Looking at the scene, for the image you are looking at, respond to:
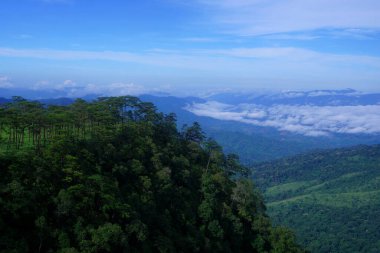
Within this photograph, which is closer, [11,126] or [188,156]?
[11,126]

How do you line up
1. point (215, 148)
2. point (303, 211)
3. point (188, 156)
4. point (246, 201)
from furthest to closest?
point (303, 211)
point (215, 148)
point (188, 156)
point (246, 201)

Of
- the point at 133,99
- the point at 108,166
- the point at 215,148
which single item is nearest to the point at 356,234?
the point at 215,148

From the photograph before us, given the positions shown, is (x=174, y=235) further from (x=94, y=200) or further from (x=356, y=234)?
(x=356, y=234)

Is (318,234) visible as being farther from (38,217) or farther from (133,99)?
(38,217)

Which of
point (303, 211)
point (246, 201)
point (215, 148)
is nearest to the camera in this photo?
point (246, 201)

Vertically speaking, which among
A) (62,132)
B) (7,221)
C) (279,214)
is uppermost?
(62,132)

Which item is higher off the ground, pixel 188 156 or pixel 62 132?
pixel 62 132
